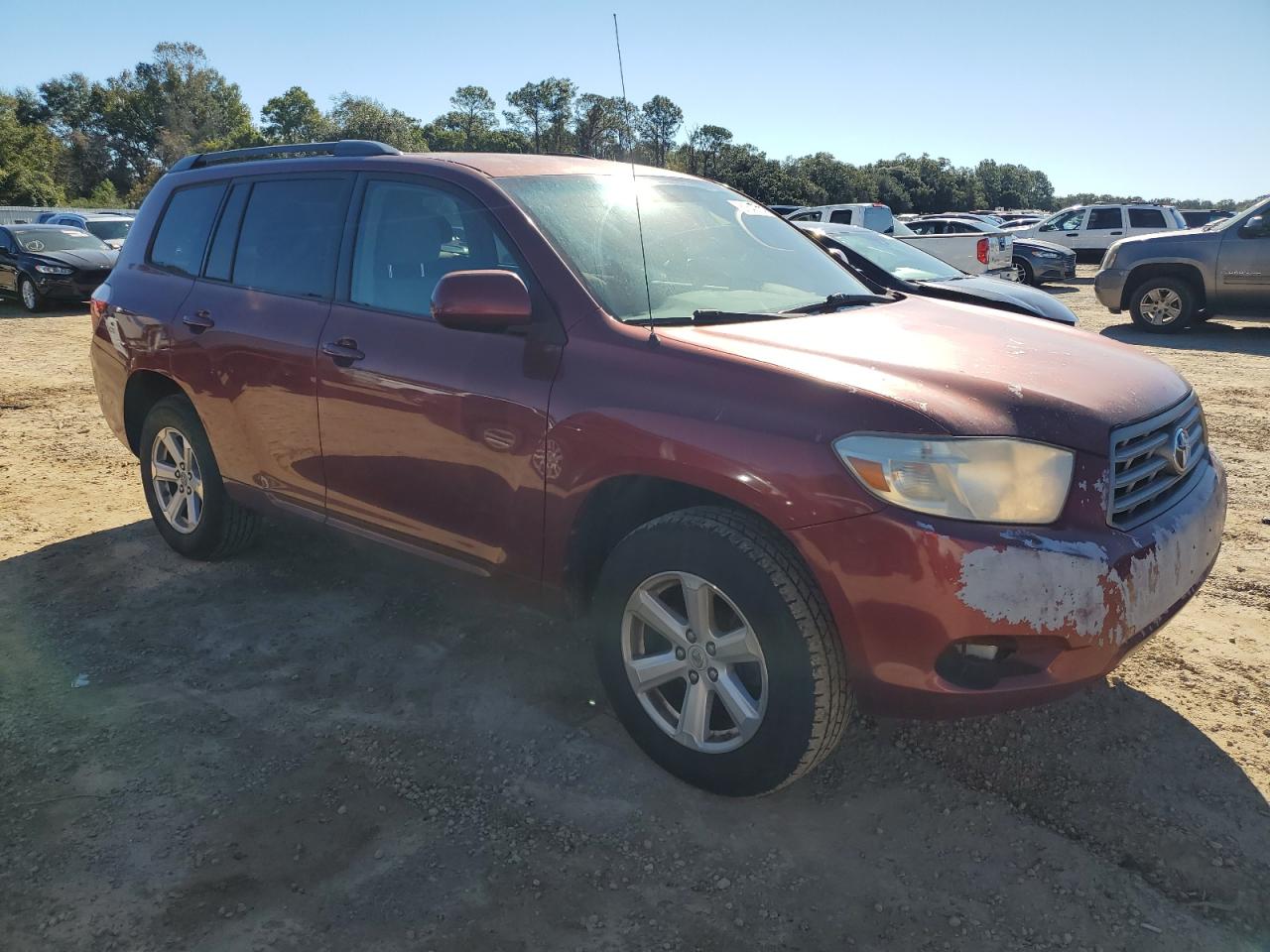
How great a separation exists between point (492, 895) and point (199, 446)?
275 cm

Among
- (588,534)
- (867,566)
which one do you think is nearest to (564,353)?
(588,534)

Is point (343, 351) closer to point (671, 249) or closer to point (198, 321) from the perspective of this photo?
point (198, 321)

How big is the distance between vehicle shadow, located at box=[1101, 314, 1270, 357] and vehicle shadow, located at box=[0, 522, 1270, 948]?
9.51m

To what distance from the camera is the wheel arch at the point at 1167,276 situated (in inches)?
460

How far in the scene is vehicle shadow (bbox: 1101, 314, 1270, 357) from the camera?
11.0 m

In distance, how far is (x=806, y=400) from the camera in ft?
7.86

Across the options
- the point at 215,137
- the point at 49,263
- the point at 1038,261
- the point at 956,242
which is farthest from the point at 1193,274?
the point at 215,137

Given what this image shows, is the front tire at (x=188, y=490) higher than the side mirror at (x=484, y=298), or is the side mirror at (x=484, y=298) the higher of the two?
the side mirror at (x=484, y=298)

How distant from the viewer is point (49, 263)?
15.2 meters

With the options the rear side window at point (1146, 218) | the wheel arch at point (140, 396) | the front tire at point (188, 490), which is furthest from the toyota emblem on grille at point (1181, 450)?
the rear side window at point (1146, 218)

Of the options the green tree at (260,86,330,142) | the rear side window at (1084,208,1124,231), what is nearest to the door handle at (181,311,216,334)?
the rear side window at (1084,208,1124,231)

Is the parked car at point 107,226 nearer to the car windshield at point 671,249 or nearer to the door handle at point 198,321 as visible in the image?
the door handle at point 198,321

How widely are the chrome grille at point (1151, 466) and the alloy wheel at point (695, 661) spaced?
3.29ft

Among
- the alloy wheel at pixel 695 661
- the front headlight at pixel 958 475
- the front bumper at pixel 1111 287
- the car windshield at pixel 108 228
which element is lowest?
the alloy wheel at pixel 695 661
